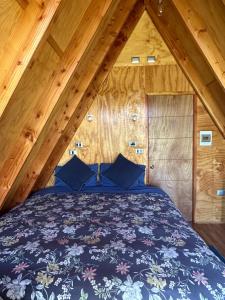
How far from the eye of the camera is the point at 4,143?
194 cm

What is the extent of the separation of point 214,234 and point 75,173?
82.7 inches

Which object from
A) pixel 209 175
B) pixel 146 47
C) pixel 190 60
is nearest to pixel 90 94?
pixel 146 47

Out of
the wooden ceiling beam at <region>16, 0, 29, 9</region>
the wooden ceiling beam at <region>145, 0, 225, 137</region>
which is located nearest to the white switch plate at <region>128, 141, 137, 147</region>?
the wooden ceiling beam at <region>145, 0, 225, 137</region>

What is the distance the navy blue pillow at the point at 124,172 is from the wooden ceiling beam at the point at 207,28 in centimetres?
184

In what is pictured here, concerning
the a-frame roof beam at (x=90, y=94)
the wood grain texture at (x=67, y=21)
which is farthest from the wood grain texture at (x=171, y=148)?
the wood grain texture at (x=67, y=21)

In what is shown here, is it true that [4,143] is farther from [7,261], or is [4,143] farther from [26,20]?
[26,20]

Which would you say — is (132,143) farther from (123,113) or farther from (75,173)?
(75,173)

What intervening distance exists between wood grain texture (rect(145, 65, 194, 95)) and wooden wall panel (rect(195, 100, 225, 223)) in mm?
365

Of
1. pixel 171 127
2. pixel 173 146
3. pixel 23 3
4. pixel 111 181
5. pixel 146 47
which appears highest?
pixel 146 47

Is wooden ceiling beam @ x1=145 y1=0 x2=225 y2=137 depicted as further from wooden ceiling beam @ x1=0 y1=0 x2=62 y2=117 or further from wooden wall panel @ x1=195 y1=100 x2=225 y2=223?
wooden ceiling beam @ x1=0 y1=0 x2=62 y2=117

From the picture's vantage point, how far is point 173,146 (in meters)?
3.83

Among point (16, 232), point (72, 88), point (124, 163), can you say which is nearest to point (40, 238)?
point (16, 232)

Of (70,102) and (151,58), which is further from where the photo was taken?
(151,58)

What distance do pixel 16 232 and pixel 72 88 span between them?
65.7 inches
